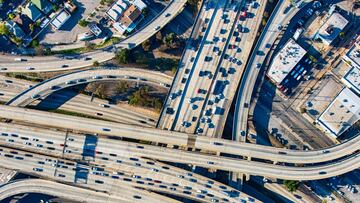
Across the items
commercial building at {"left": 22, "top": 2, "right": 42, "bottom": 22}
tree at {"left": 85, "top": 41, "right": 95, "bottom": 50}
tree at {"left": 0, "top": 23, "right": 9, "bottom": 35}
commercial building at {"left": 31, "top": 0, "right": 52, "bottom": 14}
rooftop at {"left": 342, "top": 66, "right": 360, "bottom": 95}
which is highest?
rooftop at {"left": 342, "top": 66, "right": 360, "bottom": 95}

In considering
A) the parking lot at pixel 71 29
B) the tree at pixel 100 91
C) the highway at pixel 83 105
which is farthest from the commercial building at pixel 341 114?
the parking lot at pixel 71 29

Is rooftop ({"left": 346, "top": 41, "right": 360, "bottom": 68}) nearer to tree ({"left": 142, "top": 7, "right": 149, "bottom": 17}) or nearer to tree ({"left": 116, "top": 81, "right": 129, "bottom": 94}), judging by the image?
tree ({"left": 142, "top": 7, "right": 149, "bottom": 17})

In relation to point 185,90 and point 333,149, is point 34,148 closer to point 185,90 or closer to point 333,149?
point 185,90

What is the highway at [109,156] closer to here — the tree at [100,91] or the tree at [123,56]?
the tree at [100,91]

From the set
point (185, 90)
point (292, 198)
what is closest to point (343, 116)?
point (292, 198)

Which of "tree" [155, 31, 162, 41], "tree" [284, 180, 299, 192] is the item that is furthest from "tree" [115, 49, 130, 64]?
"tree" [284, 180, 299, 192]
